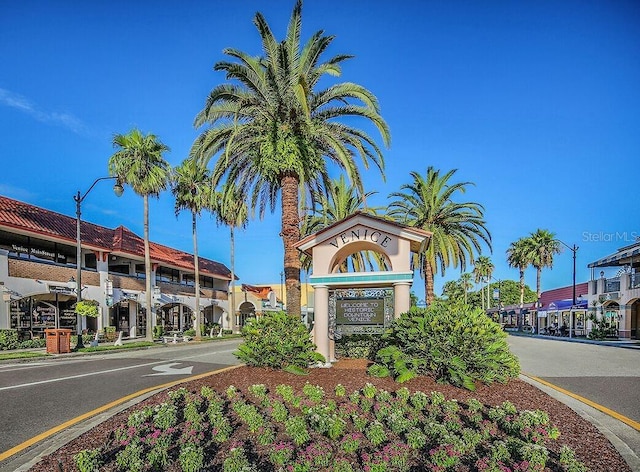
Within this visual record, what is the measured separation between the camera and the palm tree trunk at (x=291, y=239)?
1294cm

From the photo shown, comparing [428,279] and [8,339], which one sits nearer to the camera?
[8,339]

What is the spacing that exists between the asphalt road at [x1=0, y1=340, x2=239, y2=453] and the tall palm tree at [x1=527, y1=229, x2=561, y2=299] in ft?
172

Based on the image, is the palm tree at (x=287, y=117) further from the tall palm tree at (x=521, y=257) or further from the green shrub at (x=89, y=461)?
the tall palm tree at (x=521, y=257)

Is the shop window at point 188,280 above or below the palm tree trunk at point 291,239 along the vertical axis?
below

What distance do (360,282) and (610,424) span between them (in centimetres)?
570

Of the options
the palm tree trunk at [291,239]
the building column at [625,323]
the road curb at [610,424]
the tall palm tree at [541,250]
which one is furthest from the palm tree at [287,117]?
the tall palm tree at [541,250]

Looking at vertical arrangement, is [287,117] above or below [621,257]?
above

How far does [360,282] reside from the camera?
35.8ft

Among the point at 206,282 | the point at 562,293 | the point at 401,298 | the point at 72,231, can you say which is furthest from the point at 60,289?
the point at 562,293

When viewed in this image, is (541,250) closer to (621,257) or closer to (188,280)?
(621,257)

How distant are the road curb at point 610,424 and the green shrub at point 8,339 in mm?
24831

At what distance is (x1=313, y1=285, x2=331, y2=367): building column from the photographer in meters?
10.8

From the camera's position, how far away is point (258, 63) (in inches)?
507

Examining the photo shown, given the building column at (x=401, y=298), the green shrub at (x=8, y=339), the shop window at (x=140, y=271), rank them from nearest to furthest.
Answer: the building column at (x=401, y=298)
the green shrub at (x=8, y=339)
the shop window at (x=140, y=271)
